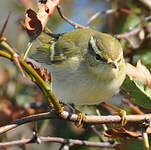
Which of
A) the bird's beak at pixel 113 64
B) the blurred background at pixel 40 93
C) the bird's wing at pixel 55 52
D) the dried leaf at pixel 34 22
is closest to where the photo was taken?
the dried leaf at pixel 34 22

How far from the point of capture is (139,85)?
1.72 metres

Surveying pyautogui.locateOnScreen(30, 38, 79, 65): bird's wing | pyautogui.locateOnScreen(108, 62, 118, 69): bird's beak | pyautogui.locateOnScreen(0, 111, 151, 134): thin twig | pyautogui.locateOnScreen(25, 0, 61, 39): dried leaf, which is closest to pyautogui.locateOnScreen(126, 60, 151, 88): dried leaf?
pyautogui.locateOnScreen(0, 111, 151, 134): thin twig

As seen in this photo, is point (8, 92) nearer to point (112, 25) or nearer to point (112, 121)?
point (112, 25)

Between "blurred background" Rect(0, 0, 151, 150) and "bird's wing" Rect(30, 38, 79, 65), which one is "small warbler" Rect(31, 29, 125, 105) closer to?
"bird's wing" Rect(30, 38, 79, 65)

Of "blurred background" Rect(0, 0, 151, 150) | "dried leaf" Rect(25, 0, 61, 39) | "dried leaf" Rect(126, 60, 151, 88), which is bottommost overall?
"blurred background" Rect(0, 0, 151, 150)

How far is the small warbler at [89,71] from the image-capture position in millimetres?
2162

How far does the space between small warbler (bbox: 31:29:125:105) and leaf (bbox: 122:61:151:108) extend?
36 cm

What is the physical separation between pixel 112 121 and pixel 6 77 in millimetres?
1827

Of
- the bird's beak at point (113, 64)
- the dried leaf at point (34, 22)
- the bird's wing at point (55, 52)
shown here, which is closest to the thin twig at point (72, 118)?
the dried leaf at point (34, 22)

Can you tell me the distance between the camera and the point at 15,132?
341 centimetres

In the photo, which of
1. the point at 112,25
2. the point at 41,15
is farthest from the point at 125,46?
the point at 41,15

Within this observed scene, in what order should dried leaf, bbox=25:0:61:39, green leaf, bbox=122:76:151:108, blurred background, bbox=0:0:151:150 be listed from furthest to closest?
blurred background, bbox=0:0:151:150
green leaf, bbox=122:76:151:108
dried leaf, bbox=25:0:61:39

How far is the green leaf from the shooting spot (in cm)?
171

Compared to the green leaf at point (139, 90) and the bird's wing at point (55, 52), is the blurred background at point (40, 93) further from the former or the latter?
the green leaf at point (139, 90)
